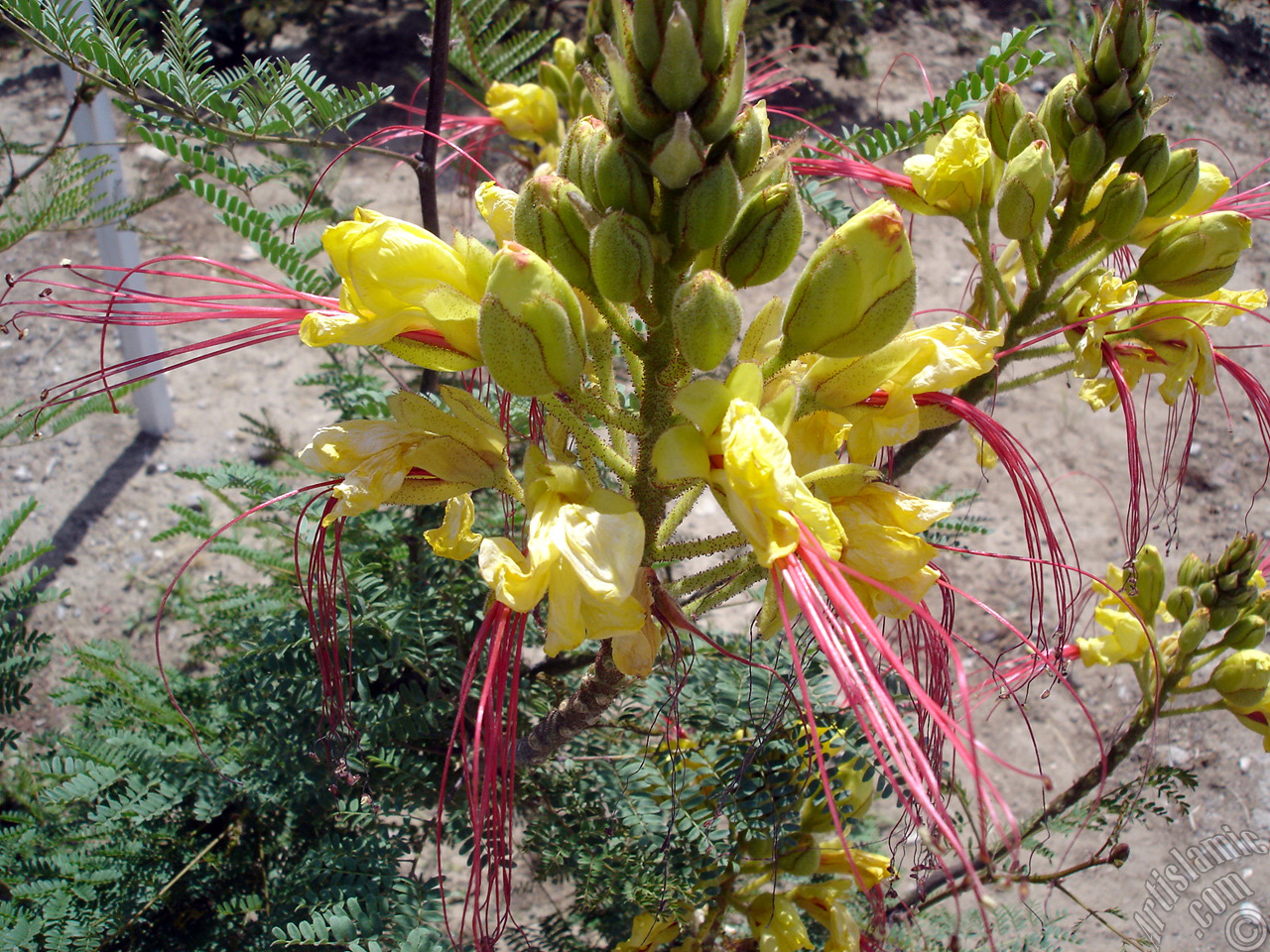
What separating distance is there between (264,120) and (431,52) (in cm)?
34

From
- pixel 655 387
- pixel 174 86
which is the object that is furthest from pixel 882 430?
pixel 174 86

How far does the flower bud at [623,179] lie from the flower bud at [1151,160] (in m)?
1.04

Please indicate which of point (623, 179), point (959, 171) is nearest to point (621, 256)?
point (623, 179)

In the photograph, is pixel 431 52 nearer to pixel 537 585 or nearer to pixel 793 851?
pixel 537 585

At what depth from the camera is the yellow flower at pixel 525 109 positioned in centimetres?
229

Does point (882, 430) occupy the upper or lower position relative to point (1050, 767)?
upper

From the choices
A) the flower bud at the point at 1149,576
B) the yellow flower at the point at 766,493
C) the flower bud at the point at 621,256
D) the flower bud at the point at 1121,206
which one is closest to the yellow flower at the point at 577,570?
the yellow flower at the point at 766,493

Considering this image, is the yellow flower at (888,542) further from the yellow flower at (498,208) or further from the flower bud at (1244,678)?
the flower bud at (1244,678)

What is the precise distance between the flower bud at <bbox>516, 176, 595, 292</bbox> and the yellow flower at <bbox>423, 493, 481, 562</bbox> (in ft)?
1.06

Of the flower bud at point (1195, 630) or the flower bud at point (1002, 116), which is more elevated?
the flower bud at point (1002, 116)

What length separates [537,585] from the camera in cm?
Result: 90

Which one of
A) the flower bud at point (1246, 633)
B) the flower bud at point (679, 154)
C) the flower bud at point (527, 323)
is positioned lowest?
the flower bud at point (1246, 633)

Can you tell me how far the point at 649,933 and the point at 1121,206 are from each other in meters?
1.54

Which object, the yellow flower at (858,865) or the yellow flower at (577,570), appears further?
the yellow flower at (858,865)
